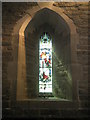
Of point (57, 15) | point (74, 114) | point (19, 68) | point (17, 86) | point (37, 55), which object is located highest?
point (57, 15)

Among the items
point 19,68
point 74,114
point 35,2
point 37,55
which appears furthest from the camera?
point 37,55

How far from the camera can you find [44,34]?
18.2 feet

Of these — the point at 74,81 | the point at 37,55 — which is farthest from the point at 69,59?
the point at 37,55

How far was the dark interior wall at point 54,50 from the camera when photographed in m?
4.68

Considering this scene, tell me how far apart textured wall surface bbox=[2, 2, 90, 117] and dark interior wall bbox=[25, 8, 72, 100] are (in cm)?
31

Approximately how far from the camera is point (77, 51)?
4.44 metres

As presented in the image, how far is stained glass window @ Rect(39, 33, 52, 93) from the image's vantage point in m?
5.24

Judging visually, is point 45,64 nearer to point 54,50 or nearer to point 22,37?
point 54,50

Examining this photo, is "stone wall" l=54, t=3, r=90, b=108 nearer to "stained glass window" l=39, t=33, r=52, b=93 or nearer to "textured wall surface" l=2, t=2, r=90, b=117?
"textured wall surface" l=2, t=2, r=90, b=117

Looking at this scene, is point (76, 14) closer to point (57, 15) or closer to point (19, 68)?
point (57, 15)

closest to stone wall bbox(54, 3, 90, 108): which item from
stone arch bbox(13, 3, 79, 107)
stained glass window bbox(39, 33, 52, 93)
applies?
stone arch bbox(13, 3, 79, 107)

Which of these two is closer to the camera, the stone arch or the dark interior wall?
the stone arch

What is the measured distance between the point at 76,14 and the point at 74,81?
1.77 metres

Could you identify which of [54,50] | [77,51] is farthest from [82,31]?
[54,50]
